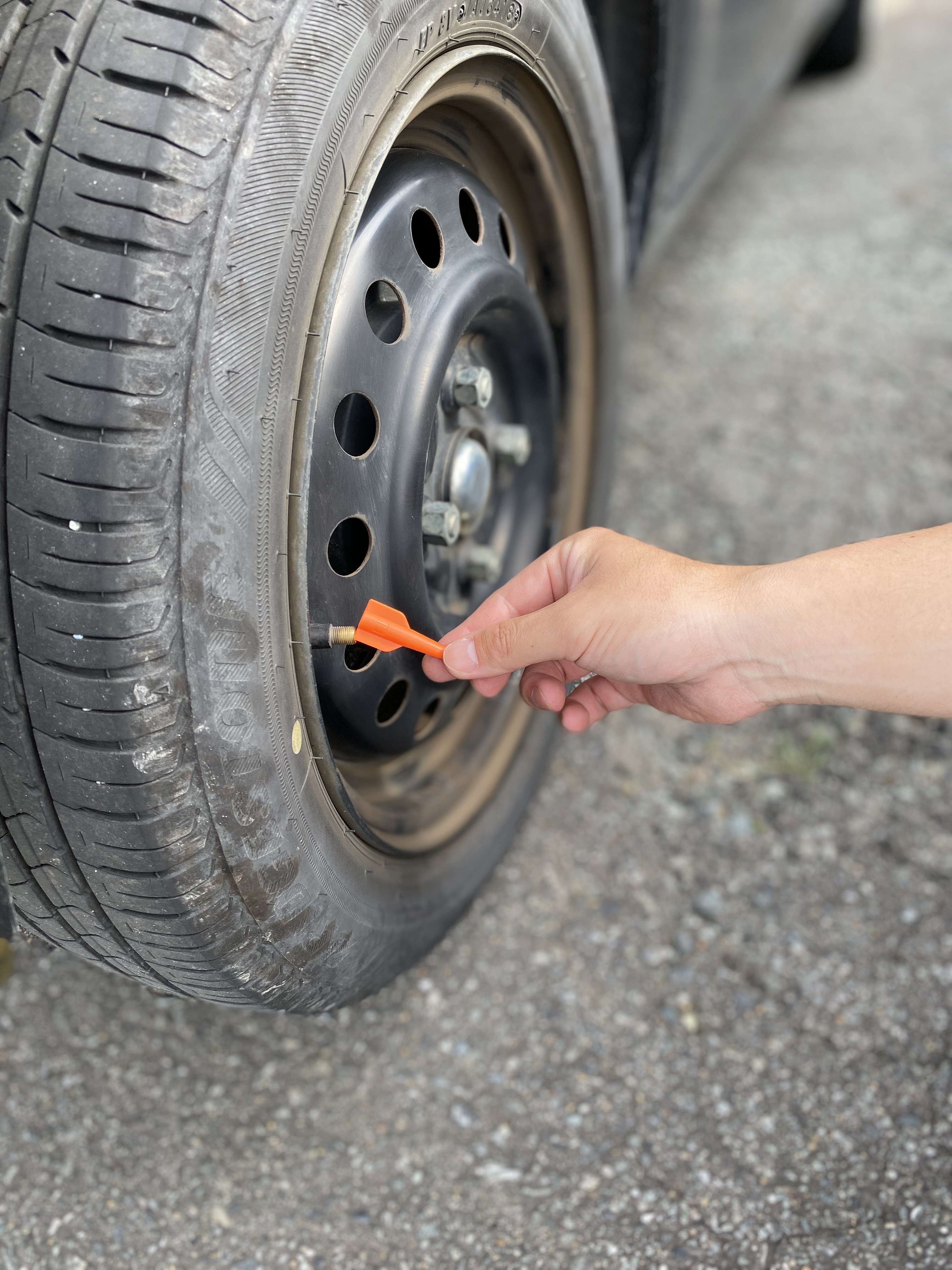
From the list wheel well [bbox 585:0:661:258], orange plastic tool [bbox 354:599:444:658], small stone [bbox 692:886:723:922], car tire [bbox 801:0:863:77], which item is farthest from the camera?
car tire [bbox 801:0:863:77]

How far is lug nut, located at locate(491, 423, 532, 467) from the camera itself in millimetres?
1439

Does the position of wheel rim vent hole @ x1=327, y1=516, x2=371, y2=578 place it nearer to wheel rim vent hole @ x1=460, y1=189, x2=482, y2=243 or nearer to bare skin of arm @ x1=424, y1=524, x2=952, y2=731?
bare skin of arm @ x1=424, y1=524, x2=952, y2=731

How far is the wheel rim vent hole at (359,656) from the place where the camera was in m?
1.16

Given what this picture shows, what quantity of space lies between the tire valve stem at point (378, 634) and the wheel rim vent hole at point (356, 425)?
6.6 inches

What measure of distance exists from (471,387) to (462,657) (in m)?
0.33

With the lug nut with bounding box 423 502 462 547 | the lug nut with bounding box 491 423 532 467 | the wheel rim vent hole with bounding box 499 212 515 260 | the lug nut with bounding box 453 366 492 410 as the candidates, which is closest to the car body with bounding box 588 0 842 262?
Result: the wheel rim vent hole with bounding box 499 212 515 260

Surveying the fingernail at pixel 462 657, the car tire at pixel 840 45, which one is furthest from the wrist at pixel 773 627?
the car tire at pixel 840 45

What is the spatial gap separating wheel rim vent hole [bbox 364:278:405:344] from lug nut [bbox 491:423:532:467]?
12.7 inches

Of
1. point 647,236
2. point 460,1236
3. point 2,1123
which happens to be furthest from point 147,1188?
point 647,236

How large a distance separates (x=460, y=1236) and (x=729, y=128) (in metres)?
2.35

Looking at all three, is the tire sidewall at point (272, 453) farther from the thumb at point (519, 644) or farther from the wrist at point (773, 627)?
the wrist at point (773, 627)

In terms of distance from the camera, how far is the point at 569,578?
1198 mm

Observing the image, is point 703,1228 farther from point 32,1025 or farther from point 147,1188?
point 32,1025

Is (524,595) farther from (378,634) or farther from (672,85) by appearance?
(672,85)
